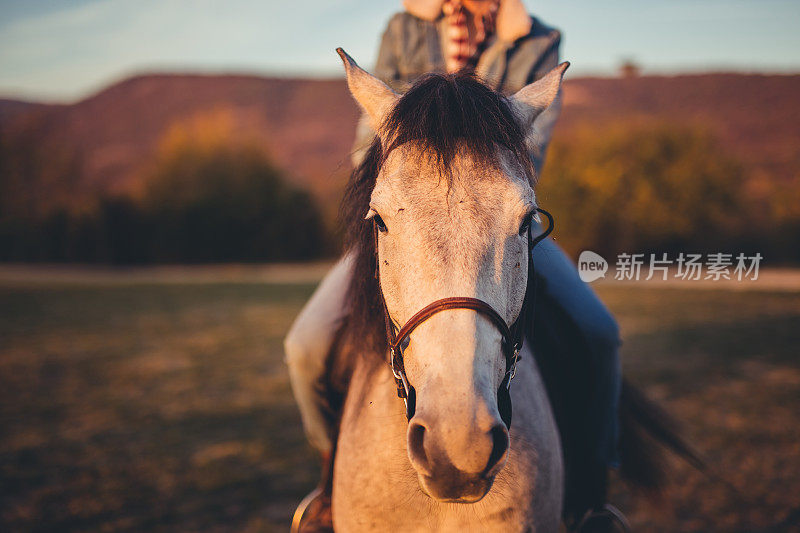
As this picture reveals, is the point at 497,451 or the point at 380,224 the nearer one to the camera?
the point at 497,451

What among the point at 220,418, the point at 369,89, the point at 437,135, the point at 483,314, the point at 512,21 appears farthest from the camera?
the point at 220,418

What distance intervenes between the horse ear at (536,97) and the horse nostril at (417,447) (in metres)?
1.02

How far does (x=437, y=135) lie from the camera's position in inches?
55.2

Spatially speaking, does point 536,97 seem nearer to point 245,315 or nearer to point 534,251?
point 534,251

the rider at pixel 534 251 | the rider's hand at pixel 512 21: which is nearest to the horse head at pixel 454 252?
the rider at pixel 534 251

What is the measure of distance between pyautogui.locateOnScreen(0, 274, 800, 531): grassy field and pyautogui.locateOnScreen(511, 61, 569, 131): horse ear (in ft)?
9.93

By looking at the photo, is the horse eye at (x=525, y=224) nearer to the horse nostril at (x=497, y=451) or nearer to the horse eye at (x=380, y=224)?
the horse eye at (x=380, y=224)

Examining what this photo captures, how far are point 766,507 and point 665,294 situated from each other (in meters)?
14.4

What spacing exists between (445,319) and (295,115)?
11806 centimetres

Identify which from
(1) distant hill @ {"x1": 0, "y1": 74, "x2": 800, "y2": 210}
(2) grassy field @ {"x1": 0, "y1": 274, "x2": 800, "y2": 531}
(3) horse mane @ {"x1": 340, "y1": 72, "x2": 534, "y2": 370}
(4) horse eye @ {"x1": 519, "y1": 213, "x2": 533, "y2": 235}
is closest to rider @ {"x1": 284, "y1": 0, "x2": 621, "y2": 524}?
(3) horse mane @ {"x1": 340, "y1": 72, "x2": 534, "y2": 370}

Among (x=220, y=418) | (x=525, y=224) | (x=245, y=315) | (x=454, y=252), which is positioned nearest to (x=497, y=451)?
(x=454, y=252)

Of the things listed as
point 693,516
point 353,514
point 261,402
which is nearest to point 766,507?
point 693,516

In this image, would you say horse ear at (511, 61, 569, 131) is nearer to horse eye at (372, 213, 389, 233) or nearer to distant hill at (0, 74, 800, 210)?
horse eye at (372, 213, 389, 233)

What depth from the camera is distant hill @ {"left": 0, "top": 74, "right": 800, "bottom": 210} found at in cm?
3703
